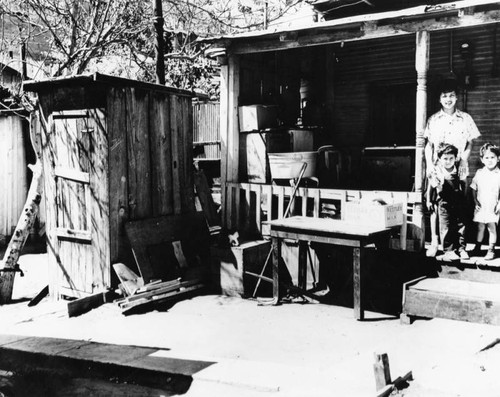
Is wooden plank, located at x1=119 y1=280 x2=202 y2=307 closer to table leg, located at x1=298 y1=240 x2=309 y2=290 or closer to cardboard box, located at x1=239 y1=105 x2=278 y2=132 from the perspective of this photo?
table leg, located at x1=298 y1=240 x2=309 y2=290

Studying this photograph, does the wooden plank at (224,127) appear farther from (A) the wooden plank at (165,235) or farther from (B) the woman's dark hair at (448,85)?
(B) the woman's dark hair at (448,85)

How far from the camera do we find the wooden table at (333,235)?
7160mm

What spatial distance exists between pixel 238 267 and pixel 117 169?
249cm

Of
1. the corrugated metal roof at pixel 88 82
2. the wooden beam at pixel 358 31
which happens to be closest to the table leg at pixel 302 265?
the wooden beam at pixel 358 31

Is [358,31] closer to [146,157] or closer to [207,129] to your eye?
[146,157]

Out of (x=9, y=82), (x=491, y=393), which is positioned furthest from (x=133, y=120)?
(x=9, y=82)

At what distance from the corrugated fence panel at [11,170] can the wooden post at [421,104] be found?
35.0 ft

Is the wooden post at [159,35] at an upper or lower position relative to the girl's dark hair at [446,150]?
Answer: upper

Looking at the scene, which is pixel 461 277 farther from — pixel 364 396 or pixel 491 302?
pixel 364 396

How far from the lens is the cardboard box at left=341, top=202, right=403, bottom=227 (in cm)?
754

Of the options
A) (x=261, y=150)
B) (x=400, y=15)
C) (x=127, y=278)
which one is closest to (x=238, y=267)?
(x=127, y=278)

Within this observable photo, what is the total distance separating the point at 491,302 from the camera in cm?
648

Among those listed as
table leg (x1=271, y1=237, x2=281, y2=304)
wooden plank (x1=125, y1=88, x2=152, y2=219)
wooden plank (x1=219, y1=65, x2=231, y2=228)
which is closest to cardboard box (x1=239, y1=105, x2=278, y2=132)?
wooden plank (x1=219, y1=65, x2=231, y2=228)

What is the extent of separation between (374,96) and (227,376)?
875cm
